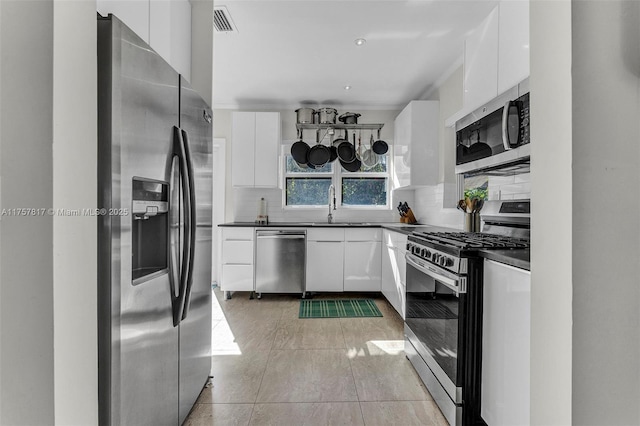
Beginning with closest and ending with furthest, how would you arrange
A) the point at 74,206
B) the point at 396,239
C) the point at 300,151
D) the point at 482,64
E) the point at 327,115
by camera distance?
the point at 74,206, the point at 482,64, the point at 396,239, the point at 327,115, the point at 300,151

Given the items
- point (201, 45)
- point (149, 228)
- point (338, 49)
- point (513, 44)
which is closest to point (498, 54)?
point (513, 44)

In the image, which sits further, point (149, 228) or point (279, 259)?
point (279, 259)

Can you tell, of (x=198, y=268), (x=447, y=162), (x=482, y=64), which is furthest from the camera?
(x=447, y=162)

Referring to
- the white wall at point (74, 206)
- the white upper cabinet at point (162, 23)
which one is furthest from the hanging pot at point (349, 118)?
the white wall at point (74, 206)

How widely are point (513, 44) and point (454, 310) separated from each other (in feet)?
4.62

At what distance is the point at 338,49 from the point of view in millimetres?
3094

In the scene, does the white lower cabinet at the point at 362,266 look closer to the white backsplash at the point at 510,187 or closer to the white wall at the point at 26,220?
the white backsplash at the point at 510,187

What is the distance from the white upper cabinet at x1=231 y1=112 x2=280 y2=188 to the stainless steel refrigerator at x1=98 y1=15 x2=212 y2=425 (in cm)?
254

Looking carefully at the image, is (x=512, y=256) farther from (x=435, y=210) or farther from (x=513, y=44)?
(x=435, y=210)

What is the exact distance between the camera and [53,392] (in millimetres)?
769

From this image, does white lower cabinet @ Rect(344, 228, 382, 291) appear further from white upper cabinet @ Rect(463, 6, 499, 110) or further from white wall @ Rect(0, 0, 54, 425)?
white wall @ Rect(0, 0, 54, 425)

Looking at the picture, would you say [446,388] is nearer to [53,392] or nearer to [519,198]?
[519,198]

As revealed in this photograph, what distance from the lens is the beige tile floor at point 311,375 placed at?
5.91ft

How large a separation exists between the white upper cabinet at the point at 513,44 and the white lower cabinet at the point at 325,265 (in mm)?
2595
